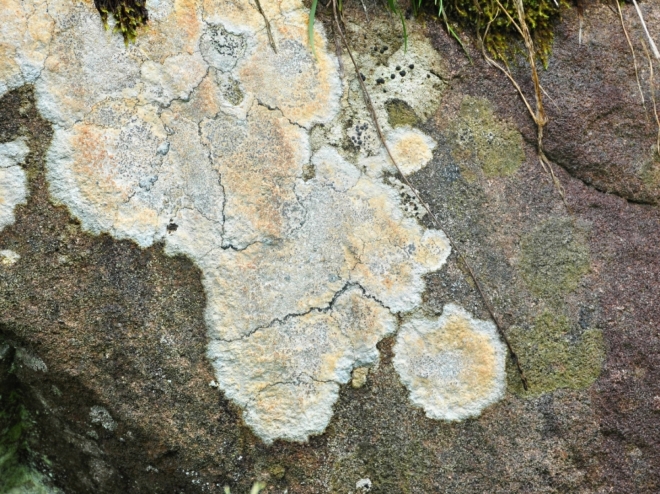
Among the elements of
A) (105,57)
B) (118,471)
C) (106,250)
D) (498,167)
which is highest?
(105,57)

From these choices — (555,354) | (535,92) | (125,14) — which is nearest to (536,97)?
(535,92)

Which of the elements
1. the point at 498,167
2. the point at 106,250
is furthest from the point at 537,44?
the point at 106,250

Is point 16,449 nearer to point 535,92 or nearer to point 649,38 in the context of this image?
point 535,92

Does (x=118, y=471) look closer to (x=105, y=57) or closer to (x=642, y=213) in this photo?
(x=105, y=57)

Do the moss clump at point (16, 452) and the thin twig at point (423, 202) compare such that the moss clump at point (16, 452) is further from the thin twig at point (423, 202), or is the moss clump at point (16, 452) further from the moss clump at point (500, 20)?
the moss clump at point (500, 20)

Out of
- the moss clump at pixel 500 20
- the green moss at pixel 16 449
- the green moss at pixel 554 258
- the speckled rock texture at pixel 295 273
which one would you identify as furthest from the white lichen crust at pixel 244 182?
the green moss at pixel 16 449

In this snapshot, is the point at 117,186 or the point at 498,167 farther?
the point at 498,167

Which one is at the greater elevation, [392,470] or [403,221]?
[403,221]
